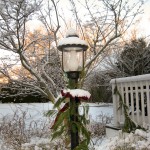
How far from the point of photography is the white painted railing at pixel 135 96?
187 inches

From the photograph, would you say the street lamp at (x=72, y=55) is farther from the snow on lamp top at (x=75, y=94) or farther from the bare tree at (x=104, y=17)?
the bare tree at (x=104, y=17)

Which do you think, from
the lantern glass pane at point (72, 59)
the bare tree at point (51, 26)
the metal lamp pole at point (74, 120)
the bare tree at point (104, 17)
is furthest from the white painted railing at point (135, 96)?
the metal lamp pole at point (74, 120)

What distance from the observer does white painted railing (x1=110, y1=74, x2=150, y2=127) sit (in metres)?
4.75

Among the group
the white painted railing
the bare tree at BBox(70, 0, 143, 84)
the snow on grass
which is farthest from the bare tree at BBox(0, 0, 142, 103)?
the snow on grass

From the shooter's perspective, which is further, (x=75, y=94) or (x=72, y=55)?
(x=72, y=55)

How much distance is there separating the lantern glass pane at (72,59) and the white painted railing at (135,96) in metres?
1.86

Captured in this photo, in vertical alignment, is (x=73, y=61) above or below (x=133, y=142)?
above

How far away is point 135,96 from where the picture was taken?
17.3 ft

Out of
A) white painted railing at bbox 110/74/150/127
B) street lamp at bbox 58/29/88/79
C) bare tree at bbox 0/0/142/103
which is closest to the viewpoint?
street lamp at bbox 58/29/88/79

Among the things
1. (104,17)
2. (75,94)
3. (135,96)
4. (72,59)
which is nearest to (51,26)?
(104,17)

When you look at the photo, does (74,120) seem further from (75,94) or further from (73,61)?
(73,61)

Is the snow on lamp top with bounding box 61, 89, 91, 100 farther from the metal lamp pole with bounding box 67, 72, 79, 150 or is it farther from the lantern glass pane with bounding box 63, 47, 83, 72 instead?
the lantern glass pane with bounding box 63, 47, 83, 72

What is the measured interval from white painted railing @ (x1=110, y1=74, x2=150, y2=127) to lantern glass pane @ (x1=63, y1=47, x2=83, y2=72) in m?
1.86

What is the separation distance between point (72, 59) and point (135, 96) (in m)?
2.51
